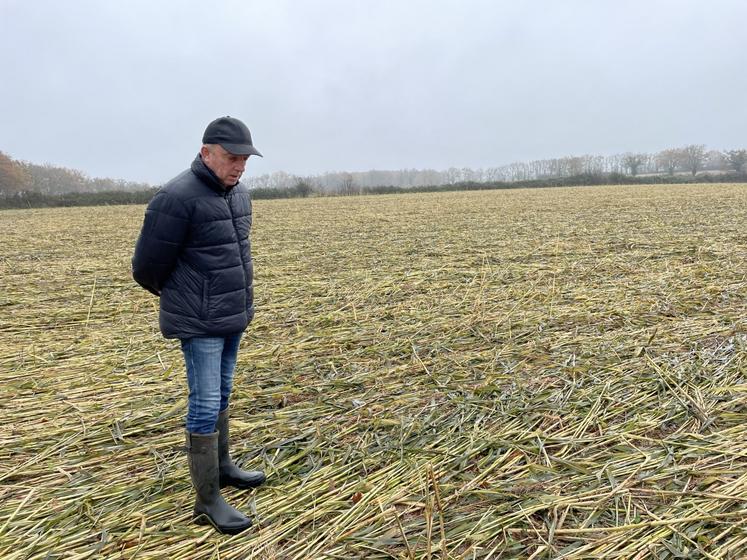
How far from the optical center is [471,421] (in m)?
3.47

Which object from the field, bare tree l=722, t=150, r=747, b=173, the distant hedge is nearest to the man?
the field

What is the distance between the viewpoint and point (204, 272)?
95.6 inches

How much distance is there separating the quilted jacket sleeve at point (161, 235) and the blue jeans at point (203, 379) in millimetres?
397

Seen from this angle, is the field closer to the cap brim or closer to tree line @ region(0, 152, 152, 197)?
the cap brim

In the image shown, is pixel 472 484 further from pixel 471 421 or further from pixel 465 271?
pixel 465 271

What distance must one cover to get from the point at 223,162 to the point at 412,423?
2180 mm

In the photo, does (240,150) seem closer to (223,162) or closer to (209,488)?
(223,162)

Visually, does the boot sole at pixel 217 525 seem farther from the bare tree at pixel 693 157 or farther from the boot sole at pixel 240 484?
the bare tree at pixel 693 157

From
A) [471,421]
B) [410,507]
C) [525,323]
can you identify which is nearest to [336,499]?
[410,507]

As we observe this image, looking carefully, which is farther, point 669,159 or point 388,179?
point 388,179

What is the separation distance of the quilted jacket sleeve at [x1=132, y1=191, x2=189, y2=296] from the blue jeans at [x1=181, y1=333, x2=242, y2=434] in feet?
1.30

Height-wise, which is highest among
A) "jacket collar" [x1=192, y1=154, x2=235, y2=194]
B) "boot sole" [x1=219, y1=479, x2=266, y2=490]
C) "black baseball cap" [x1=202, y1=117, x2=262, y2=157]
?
"black baseball cap" [x1=202, y1=117, x2=262, y2=157]

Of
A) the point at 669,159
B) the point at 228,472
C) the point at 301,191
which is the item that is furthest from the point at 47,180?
the point at 669,159

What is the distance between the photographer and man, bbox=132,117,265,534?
233cm
